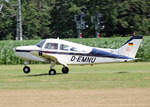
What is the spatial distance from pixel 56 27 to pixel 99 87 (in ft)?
164

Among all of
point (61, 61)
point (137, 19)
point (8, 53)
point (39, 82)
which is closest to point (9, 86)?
point (39, 82)

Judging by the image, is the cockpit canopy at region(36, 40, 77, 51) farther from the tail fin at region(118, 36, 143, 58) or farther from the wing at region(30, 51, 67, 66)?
the tail fin at region(118, 36, 143, 58)

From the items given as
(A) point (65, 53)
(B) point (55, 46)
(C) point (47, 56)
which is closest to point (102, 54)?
(A) point (65, 53)

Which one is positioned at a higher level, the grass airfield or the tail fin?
the tail fin

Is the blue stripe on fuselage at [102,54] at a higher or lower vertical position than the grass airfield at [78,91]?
higher

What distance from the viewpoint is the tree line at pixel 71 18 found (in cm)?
5778

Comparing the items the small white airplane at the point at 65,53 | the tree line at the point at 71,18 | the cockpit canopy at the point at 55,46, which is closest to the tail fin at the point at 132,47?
the small white airplane at the point at 65,53

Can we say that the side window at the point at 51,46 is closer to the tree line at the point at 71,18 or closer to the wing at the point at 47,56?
the wing at the point at 47,56

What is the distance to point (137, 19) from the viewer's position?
57.1m

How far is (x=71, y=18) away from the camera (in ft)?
210

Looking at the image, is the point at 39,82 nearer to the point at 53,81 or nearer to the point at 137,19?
the point at 53,81

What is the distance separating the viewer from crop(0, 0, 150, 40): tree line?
57.8 meters

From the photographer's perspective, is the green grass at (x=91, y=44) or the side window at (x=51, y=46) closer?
the side window at (x=51, y=46)

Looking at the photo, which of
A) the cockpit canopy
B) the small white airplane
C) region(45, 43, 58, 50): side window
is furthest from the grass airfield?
region(45, 43, 58, 50): side window
